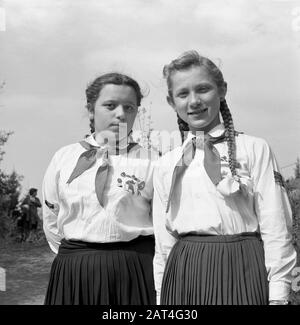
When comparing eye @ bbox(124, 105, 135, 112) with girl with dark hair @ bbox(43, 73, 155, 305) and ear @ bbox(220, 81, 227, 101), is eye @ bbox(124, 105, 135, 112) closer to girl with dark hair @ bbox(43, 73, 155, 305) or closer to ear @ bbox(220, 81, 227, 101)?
girl with dark hair @ bbox(43, 73, 155, 305)

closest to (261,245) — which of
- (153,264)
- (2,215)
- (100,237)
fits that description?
(153,264)

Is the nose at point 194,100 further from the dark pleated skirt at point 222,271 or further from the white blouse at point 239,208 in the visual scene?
the dark pleated skirt at point 222,271

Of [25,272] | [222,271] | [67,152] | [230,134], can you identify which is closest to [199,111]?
[230,134]

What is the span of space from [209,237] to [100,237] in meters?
0.52

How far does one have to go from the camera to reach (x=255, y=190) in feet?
6.34

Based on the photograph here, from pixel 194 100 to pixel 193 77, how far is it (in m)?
0.10

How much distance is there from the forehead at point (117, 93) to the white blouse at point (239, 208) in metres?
0.44

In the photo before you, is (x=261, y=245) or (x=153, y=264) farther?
(x=153, y=264)

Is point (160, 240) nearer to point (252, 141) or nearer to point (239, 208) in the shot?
point (239, 208)

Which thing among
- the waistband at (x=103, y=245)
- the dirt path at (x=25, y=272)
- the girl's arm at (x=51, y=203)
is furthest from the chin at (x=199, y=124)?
the dirt path at (x=25, y=272)

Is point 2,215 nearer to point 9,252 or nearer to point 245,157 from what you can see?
point 9,252

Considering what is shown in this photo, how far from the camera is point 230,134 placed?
2049mm

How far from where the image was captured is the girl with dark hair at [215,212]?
1.89 m

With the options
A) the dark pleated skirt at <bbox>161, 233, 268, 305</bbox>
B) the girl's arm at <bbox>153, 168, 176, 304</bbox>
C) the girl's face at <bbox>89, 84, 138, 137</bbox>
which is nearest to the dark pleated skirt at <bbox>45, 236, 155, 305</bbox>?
the girl's arm at <bbox>153, 168, 176, 304</bbox>
